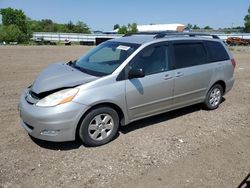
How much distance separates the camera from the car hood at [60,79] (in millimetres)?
4539

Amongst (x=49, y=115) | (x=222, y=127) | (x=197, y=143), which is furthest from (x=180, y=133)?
(x=49, y=115)

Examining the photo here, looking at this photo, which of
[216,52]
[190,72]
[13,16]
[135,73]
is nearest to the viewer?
[135,73]

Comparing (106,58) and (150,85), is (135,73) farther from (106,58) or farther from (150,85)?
(106,58)

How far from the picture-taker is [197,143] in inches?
197

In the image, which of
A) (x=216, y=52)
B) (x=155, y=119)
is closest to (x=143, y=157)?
(x=155, y=119)

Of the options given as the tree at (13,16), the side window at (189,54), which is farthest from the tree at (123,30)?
the side window at (189,54)

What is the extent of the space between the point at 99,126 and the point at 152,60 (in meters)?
1.59

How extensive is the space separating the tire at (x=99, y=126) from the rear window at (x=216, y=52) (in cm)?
284

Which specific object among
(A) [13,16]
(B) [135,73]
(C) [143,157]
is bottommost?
(C) [143,157]

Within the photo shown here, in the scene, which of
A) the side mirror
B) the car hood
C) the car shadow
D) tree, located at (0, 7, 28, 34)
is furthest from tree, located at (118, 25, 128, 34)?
the side mirror

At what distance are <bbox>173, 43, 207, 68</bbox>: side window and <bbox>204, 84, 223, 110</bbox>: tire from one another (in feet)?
2.55

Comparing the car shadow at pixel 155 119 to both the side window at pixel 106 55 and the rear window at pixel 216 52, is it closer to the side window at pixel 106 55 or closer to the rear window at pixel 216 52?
the rear window at pixel 216 52

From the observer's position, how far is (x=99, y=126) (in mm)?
4707

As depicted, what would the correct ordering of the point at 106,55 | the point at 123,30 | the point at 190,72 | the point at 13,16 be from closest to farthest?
1. the point at 106,55
2. the point at 190,72
3. the point at 13,16
4. the point at 123,30
